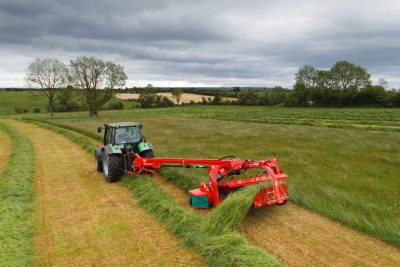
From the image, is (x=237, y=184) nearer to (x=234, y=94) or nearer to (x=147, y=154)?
(x=147, y=154)

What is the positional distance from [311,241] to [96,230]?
→ 453 centimetres

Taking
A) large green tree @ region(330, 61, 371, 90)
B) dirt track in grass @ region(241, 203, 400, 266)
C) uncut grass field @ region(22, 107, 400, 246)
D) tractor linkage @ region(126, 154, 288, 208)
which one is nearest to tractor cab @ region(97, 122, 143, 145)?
uncut grass field @ region(22, 107, 400, 246)

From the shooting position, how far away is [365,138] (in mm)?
21531

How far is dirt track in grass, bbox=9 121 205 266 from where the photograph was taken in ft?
20.8

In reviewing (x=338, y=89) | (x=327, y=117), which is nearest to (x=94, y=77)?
(x=327, y=117)

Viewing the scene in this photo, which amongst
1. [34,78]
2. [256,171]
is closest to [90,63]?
[34,78]

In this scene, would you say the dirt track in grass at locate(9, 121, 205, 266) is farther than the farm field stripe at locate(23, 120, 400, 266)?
Yes

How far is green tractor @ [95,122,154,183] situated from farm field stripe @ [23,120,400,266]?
515 centimetres

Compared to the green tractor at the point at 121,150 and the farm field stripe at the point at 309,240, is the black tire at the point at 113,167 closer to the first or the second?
the green tractor at the point at 121,150

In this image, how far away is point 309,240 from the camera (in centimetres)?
668

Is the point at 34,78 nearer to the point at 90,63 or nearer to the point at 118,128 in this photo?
the point at 90,63

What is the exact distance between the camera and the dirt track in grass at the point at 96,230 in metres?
6.33

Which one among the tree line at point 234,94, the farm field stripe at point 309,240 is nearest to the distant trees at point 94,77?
the tree line at point 234,94

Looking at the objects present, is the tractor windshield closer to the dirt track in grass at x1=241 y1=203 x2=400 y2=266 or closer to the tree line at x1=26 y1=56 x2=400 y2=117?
the dirt track in grass at x1=241 y1=203 x2=400 y2=266
